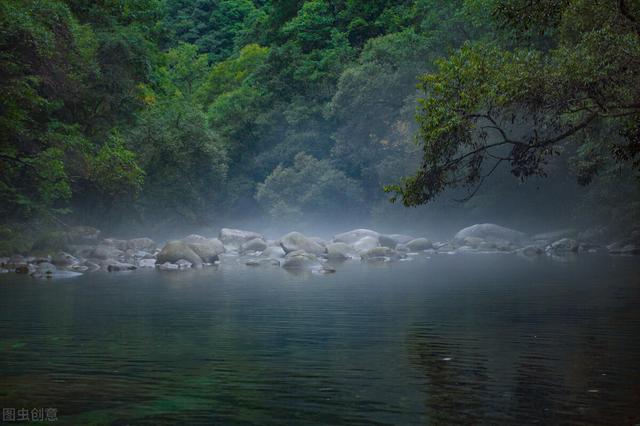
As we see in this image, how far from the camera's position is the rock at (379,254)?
2741 centimetres

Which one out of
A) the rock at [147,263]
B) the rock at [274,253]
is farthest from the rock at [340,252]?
the rock at [147,263]

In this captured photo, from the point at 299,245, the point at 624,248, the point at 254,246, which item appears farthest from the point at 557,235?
the point at 254,246

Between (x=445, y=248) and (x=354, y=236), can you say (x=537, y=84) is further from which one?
(x=354, y=236)

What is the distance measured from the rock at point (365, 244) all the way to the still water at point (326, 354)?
49.4 feet

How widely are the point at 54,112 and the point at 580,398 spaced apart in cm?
2748

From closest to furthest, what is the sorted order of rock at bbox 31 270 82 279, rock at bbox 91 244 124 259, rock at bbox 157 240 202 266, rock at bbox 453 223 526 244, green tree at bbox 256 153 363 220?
rock at bbox 31 270 82 279 → rock at bbox 157 240 202 266 → rock at bbox 91 244 124 259 → rock at bbox 453 223 526 244 → green tree at bbox 256 153 363 220

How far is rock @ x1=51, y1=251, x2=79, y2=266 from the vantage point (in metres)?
22.6

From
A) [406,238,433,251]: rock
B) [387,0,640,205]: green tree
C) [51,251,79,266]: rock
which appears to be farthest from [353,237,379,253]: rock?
[387,0,640,205]: green tree

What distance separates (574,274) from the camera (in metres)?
17.8

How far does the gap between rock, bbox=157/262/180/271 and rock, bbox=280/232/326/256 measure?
5.85m

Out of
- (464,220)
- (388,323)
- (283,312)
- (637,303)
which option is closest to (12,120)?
(283,312)

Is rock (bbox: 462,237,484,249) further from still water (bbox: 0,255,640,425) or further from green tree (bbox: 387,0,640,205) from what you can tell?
green tree (bbox: 387,0,640,205)

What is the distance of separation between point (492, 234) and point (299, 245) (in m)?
10.6

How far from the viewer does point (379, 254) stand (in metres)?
27.9
